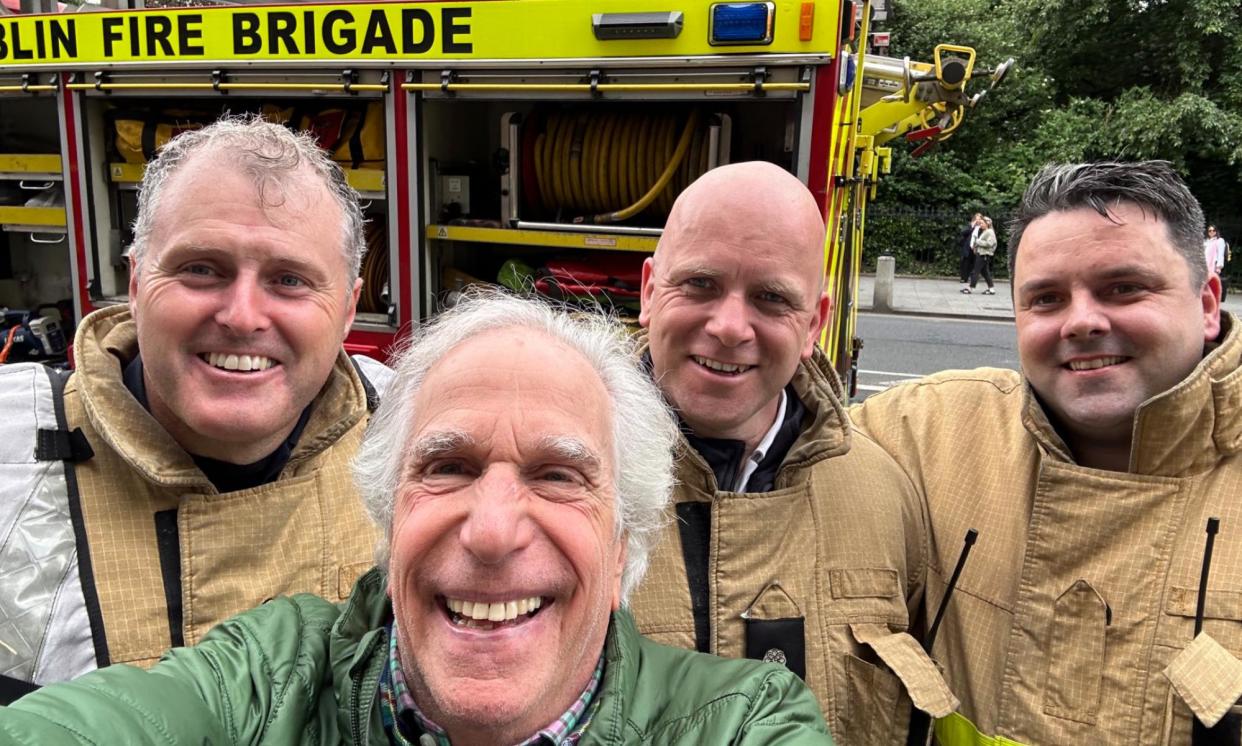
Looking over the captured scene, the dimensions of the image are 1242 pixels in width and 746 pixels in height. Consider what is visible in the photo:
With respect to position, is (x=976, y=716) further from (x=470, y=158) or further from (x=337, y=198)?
(x=470, y=158)

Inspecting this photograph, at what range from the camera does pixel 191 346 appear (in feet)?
5.58

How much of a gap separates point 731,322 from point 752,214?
8.9 inches

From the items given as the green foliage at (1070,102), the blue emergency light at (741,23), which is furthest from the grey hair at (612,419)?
the green foliage at (1070,102)

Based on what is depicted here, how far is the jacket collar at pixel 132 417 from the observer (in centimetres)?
163

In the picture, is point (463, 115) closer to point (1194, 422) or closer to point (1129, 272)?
point (1129, 272)

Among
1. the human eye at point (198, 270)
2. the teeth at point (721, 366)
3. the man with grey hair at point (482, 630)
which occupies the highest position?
the human eye at point (198, 270)

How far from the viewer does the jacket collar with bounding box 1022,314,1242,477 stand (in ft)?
5.61

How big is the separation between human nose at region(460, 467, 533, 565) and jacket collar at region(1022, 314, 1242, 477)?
122cm

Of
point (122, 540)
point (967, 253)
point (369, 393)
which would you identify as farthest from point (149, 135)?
point (967, 253)

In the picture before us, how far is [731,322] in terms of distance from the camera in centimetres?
179

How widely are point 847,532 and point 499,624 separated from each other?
0.89 metres

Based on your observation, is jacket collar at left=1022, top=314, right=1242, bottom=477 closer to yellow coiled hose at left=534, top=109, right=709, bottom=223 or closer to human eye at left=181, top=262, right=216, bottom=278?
human eye at left=181, top=262, right=216, bottom=278

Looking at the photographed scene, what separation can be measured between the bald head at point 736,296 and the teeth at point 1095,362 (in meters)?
0.54

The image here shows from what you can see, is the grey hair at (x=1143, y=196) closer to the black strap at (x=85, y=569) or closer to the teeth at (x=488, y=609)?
the teeth at (x=488, y=609)
